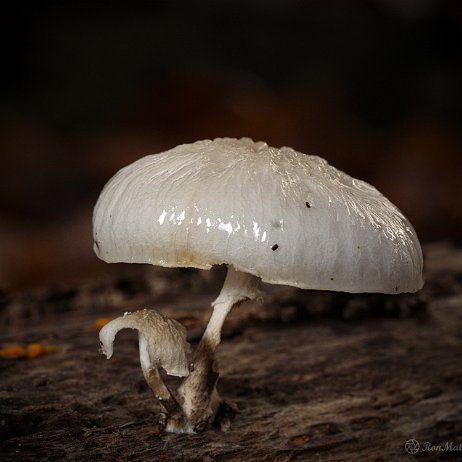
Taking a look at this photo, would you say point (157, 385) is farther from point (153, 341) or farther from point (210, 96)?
point (210, 96)

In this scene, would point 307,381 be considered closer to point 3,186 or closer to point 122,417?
point 122,417

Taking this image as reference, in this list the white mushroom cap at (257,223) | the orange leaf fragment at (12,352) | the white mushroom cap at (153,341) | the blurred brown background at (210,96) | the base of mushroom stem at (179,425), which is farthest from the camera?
the blurred brown background at (210,96)

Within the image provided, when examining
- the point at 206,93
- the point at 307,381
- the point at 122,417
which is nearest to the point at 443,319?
the point at 307,381

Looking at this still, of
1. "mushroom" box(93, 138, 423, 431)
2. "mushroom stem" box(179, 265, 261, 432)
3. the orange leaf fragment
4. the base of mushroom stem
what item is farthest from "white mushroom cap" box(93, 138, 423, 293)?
the orange leaf fragment

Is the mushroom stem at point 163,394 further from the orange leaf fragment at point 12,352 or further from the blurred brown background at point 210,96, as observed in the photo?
the blurred brown background at point 210,96

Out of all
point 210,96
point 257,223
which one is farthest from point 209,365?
point 210,96

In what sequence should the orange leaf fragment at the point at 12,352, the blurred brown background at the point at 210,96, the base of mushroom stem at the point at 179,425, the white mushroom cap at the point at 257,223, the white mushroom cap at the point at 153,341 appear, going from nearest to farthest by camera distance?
the white mushroom cap at the point at 257,223 < the white mushroom cap at the point at 153,341 < the base of mushroom stem at the point at 179,425 < the orange leaf fragment at the point at 12,352 < the blurred brown background at the point at 210,96

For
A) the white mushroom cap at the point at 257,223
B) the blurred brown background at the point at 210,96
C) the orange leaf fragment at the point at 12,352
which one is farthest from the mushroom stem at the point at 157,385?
the blurred brown background at the point at 210,96
